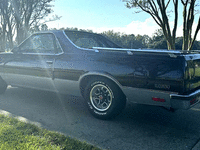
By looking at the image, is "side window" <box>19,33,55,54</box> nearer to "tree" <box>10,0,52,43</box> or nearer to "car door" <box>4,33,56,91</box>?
"car door" <box>4,33,56,91</box>

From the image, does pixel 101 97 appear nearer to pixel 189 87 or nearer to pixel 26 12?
pixel 189 87

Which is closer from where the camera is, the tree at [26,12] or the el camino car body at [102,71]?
the el camino car body at [102,71]

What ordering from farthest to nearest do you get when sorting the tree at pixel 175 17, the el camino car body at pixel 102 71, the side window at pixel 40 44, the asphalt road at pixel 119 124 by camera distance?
the tree at pixel 175 17, the side window at pixel 40 44, the el camino car body at pixel 102 71, the asphalt road at pixel 119 124

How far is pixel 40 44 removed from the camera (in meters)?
5.31

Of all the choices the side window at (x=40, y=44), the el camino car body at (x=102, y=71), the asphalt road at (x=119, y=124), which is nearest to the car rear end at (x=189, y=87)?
the el camino car body at (x=102, y=71)

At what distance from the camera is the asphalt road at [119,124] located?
325cm

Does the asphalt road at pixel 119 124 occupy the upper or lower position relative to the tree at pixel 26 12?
lower

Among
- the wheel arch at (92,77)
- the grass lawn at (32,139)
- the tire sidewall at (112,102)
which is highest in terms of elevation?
the wheel arch at (92,77)

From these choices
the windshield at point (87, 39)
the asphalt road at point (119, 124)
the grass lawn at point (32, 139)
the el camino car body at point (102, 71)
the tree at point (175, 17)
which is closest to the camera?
the grass lawn at point (32, 139)

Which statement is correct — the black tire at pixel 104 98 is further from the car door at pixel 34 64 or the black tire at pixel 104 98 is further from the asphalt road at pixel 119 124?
the car door at pixel 34 64

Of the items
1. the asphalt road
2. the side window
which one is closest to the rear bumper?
the asphalt road

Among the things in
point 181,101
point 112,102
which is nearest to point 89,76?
point 112,102

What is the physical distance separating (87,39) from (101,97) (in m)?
1.63

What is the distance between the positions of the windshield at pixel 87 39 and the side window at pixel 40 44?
46 cm
